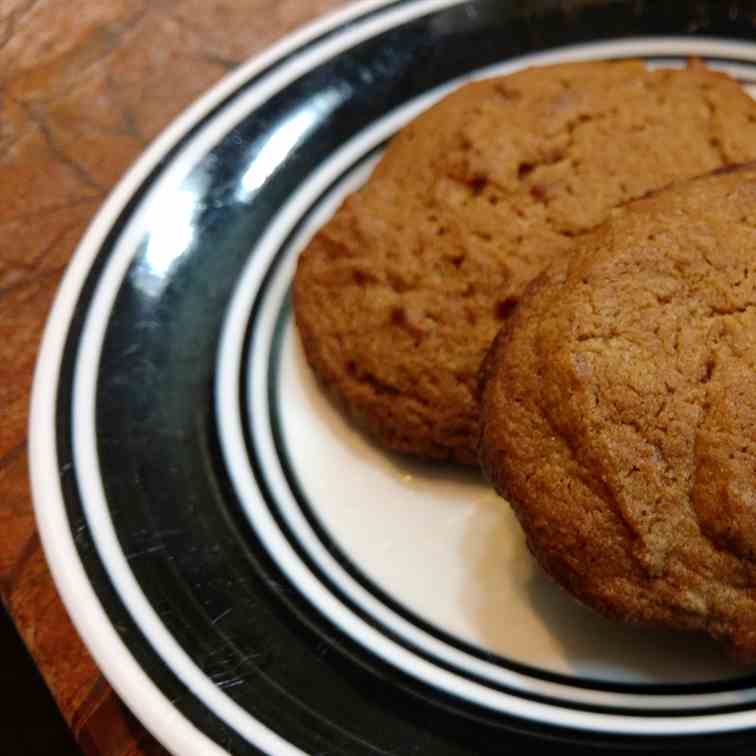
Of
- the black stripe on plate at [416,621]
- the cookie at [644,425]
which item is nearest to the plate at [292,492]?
the black stripe on plate at [416,621]

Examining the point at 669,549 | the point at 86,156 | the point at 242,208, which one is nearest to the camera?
the point at 669,549

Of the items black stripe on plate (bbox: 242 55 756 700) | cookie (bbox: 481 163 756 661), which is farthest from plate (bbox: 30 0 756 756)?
cookie (bbox: 481 163 756 661)

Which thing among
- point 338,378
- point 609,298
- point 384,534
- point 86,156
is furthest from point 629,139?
point 86,156

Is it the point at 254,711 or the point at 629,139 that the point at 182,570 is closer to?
the point at 254,711

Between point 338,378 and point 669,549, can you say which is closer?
point 669,549

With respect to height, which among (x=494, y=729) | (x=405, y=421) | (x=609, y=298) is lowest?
(x=494, y=729)

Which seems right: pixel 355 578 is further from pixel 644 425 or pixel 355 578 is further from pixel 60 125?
pixel 60 125

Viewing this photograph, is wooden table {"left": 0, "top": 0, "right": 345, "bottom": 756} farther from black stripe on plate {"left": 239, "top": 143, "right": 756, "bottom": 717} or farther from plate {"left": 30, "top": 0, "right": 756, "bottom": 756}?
black stripe on plate {"left": 239, "top": 143, "right": 756, "bottom": 717}

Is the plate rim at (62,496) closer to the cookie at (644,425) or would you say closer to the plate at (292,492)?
the plate at (292,492)
